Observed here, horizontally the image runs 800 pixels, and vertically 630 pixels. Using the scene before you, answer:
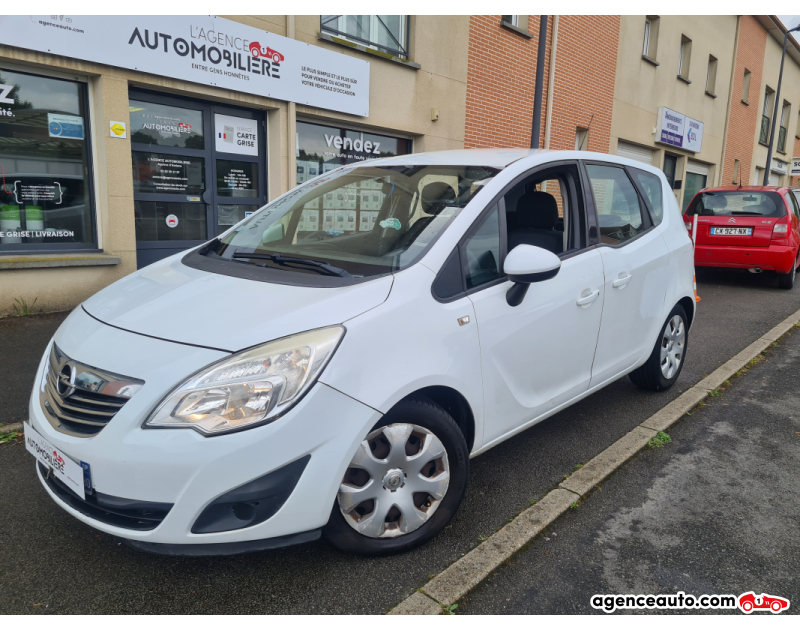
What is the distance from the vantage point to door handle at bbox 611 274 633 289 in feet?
11.4

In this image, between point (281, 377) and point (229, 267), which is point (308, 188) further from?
point (281, 377)

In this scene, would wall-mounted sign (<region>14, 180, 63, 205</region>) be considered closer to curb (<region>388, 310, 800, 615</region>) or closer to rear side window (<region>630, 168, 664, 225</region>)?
rear side window (<region>630, 168, 664, 225</region>)

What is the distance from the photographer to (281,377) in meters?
2.04

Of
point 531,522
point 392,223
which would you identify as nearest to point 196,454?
point 392,223

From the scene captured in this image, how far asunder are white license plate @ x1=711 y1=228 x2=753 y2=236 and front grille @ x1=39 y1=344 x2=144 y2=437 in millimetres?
9783

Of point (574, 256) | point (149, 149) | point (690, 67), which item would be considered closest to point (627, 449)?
point (574, 256)

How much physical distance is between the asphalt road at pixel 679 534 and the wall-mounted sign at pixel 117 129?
618cm

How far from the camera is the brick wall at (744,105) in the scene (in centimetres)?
2153

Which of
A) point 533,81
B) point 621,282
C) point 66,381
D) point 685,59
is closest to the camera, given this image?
point 66,381

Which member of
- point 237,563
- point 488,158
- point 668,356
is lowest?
point 237,563

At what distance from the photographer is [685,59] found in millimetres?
18250

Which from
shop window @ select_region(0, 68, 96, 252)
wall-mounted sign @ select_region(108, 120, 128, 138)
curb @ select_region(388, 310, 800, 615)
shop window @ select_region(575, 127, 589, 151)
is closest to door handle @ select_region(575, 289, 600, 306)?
curb @ select_region(388, 310, 800, 615)

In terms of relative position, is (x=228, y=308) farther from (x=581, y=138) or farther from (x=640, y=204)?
(x=581, y=138)

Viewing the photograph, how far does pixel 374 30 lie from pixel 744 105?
19359mm
